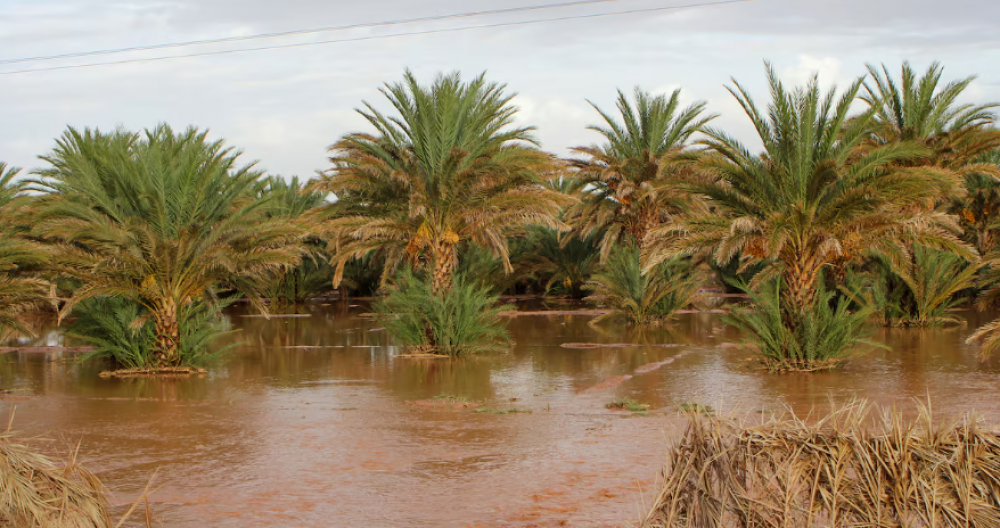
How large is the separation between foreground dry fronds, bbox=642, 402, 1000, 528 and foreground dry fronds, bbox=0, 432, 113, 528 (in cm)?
328

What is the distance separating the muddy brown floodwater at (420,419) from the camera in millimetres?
7309

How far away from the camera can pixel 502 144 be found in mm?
19844

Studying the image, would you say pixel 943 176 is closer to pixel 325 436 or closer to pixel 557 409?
pixel 557 409

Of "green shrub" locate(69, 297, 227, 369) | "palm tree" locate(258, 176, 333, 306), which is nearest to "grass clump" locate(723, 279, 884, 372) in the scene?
"green shrub" locate(69, 297, 227, 369)

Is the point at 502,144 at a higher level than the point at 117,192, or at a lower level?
higher

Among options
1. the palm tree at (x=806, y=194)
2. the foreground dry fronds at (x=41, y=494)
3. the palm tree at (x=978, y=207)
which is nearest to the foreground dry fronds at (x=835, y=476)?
the foreground dry fronds at (x=41, y=494)

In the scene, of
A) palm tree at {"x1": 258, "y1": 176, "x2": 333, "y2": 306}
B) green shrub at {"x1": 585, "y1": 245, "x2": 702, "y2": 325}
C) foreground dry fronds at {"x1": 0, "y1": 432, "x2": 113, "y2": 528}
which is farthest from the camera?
palm tree at {"x1": 258, "y1": 176, "x2": 333, "y2": 306}

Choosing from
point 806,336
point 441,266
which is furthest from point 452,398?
point 441,266

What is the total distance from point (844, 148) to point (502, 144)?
740 centimetres

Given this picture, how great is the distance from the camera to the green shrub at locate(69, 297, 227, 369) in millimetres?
15086

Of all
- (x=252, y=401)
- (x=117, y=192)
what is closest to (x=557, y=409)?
(x=252, y=401)

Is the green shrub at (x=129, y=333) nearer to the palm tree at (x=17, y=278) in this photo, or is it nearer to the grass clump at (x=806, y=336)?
the palm tree at (x=17, y=278)

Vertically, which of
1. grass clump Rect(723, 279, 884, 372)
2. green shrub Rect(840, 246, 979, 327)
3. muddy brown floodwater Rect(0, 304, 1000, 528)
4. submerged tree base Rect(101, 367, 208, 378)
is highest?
green shrub Rect(840, 246, 979, 327)

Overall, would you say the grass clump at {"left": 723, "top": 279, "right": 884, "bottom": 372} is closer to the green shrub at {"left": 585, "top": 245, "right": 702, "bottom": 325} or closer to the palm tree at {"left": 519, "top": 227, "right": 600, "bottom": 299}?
the green shrub at {"left": 585, "top": 245, "right": 702, "bottom": 325}
